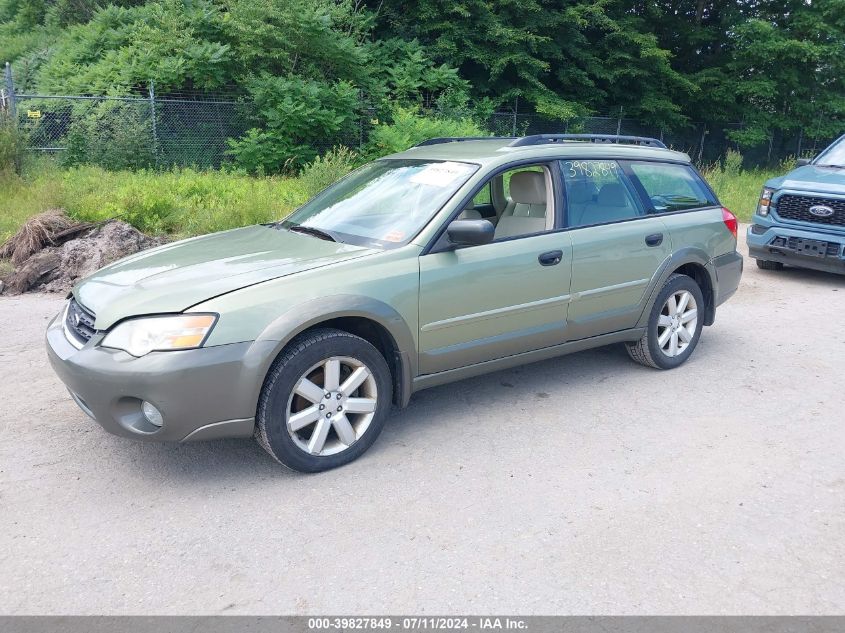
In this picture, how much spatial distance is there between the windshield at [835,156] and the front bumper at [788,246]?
1.26m

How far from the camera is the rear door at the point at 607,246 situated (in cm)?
486

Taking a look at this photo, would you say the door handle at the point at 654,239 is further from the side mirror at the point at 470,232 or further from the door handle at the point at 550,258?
the side mirror at the point at 470,232

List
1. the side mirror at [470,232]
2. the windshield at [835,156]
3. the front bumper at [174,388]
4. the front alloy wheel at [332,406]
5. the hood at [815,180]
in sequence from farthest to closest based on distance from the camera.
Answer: the windshield at [835,156]
the hood at [815,180]
the side mirror at [470,232]
the front alloy wheel at [332,406]
the front bumper at [174,388]

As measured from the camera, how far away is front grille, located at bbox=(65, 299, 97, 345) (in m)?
3.70

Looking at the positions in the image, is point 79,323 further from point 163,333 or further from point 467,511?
point 467,511

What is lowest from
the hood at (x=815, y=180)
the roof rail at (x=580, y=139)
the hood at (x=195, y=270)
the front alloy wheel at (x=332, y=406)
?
the front alloy wheel at (x=332, y=406)

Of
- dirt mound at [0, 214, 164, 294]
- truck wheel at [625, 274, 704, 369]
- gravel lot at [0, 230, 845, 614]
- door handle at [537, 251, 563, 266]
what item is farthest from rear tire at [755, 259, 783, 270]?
dirt mound at [0, 214, 164, 294]

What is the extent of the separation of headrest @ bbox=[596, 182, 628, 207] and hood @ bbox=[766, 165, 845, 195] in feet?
14.8

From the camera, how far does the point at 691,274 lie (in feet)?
18.8

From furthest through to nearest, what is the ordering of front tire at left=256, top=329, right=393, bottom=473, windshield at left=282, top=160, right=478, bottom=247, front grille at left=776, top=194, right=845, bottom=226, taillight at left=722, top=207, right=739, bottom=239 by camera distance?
front grille at left=776, top=194, right=845, bottom=226 < taillight at left=722, top=207, right=739, bottom=239 < windshield at left=282, top=160, right=478, bottom=247 < front tire at left=256, top=329, right=393, bottom=473

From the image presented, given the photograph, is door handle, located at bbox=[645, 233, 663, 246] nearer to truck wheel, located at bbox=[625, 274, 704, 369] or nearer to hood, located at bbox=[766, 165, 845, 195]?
truck wheel, located at bbox=[625, 274, 704, 369]

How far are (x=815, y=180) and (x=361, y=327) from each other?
709cm

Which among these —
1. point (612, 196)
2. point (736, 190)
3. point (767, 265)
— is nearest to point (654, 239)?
point (612, 196)

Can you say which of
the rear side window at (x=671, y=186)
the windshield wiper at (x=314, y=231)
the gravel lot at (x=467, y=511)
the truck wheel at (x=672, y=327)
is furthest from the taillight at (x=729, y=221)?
the windshield wiper at (x=314, y=231)
